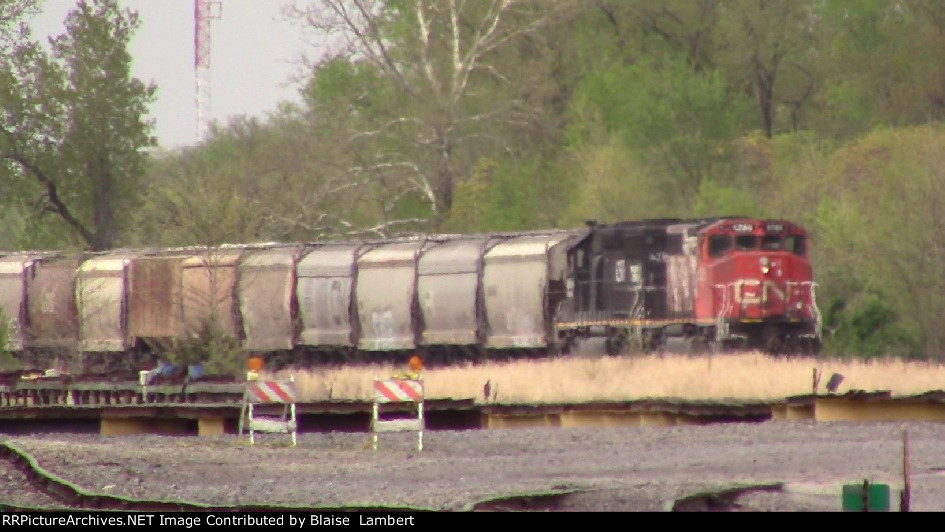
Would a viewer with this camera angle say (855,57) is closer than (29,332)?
No

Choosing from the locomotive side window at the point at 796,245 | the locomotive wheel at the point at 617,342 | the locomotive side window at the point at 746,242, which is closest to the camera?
the locomotive side window at the point at 746,242

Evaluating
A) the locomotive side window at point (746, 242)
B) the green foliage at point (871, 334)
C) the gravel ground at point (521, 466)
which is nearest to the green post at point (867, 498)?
the gravel ground at point (521, 466)

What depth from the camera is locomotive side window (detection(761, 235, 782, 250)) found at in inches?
1212

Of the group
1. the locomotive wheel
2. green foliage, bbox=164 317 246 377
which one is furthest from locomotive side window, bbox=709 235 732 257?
green foliage, bbox=164 317 246 377

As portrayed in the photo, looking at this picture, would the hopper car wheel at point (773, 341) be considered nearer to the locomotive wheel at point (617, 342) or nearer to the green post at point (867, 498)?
the locomotive wheel at point (617, 342)

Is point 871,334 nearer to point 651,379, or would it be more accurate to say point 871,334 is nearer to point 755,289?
point 755,289

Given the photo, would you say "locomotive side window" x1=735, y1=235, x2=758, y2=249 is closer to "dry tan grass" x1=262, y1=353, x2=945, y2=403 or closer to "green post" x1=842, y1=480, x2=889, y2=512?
"dry tan grass" x1=262, y1=353, x2=945, y2=403

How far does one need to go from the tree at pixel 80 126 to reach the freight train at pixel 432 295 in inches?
383

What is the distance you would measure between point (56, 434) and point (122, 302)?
54.2 feet

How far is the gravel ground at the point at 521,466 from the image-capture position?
42.3ft

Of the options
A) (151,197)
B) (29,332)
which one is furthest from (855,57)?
(29,332)

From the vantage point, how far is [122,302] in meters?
39.9

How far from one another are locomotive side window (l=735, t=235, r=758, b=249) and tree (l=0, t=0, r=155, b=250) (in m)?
27.7
